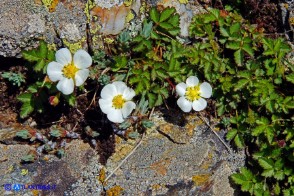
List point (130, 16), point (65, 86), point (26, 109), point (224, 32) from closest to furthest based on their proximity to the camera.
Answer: point (65, 86) < point (26, 109) < point (130, 16) < point (224, 32)

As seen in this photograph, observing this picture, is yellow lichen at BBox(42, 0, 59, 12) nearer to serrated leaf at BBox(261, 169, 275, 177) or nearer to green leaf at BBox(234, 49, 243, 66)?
green leaf at BBox(234, 49, 243, 66)

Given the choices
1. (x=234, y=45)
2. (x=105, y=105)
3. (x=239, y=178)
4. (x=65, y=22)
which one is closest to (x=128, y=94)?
(x=105, y=105)

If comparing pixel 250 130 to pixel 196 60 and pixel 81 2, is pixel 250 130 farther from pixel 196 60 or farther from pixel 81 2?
pixel 81 2

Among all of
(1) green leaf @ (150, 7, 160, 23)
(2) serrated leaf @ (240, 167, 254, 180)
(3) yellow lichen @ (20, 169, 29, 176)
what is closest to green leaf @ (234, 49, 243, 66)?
(1) green leaf @ (150, 7, 160, 23)

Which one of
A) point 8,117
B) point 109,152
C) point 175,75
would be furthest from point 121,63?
point 8,117

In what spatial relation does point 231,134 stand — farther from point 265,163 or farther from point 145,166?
point 145,166

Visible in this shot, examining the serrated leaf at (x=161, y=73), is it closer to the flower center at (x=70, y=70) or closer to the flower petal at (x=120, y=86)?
the flower petal at (x=120, y=86)
